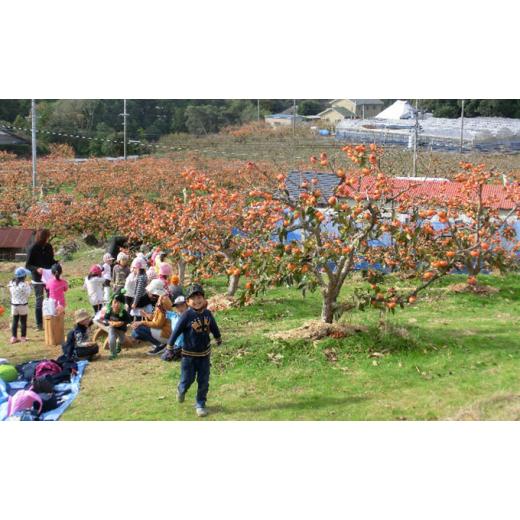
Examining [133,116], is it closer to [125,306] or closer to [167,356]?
[125,306]

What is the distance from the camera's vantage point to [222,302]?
29.7ft

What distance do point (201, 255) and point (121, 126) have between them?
5.96 metres

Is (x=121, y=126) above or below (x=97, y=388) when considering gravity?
above

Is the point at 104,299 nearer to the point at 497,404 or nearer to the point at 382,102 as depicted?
the point at 497,404

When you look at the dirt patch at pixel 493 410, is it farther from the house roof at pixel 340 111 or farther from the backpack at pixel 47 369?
the house roof at pixel 340 111

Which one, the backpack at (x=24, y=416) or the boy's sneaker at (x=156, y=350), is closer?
the backpack at (x=24, y=416)

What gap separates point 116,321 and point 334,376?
242 cm

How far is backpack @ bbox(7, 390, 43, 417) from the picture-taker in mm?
5496

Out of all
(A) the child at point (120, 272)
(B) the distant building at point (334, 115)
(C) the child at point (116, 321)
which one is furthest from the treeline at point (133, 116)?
(C) the child at point (116, 321)

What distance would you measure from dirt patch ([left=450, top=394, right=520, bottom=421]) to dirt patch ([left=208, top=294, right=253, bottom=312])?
386cm

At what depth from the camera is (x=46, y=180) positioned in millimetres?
A: 17734

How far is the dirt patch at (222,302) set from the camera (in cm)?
876

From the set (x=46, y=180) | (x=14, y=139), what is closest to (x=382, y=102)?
(x=46, y=180)

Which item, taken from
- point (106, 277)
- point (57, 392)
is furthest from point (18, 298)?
point (57, 392)
